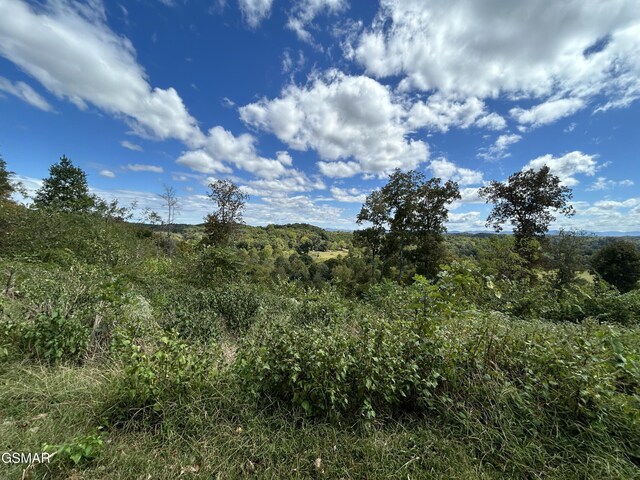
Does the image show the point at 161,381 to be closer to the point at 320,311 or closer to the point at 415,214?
the point at 320,311

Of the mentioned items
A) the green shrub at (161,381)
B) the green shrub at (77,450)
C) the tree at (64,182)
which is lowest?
the green shrub at (77,450)

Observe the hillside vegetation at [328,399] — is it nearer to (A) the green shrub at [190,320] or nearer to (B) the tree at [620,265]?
(A) the green shrub at [190,320]

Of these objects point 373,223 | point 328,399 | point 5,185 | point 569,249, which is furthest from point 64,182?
point 569,249

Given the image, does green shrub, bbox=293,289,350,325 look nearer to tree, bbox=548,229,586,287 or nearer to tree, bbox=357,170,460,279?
tree, bbox=357,170,460,279

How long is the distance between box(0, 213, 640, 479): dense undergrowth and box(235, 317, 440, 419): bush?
0.05 feet

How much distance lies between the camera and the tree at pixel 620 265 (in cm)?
1702

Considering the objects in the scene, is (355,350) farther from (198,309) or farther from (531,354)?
(198,309)

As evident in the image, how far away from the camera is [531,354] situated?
234cm

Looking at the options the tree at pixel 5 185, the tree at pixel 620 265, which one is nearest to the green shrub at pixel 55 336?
the tree at pixel 5 185

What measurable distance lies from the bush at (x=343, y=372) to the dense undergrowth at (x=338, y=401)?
0.05ft

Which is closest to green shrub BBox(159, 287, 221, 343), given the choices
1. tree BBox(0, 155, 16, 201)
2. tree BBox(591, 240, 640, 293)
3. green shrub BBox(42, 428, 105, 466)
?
green shrub BBox(42, 428, 105, 466)

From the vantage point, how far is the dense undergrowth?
1801mm

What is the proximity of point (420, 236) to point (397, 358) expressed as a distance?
630 inches

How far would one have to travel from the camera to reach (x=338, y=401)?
2.12m
